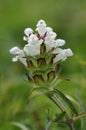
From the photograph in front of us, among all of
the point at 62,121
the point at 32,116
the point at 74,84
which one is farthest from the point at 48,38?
the point at 74,84

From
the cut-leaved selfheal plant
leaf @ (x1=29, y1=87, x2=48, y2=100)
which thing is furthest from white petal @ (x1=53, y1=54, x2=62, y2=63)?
leaf @ (x1=29, y1=87, x2=48, y2=100)

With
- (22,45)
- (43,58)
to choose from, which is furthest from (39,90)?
(22,45)

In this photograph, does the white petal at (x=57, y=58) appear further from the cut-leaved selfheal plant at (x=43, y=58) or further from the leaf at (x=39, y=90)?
the leaf at (x=39, y=90)

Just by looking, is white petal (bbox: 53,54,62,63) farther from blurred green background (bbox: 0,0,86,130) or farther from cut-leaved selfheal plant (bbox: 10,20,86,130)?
blurred green background (bbox: 0,0,86,130)

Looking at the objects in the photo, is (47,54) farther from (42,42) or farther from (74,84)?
(74,84)

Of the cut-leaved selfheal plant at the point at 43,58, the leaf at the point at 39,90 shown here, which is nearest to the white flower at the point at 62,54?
the cut-leaved selfheal plant at the point at 43,58

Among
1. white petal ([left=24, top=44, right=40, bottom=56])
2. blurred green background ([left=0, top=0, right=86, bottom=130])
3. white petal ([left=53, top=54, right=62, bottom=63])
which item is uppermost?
blurred green background ([left=0, top=0, right=86, bottom=130])
